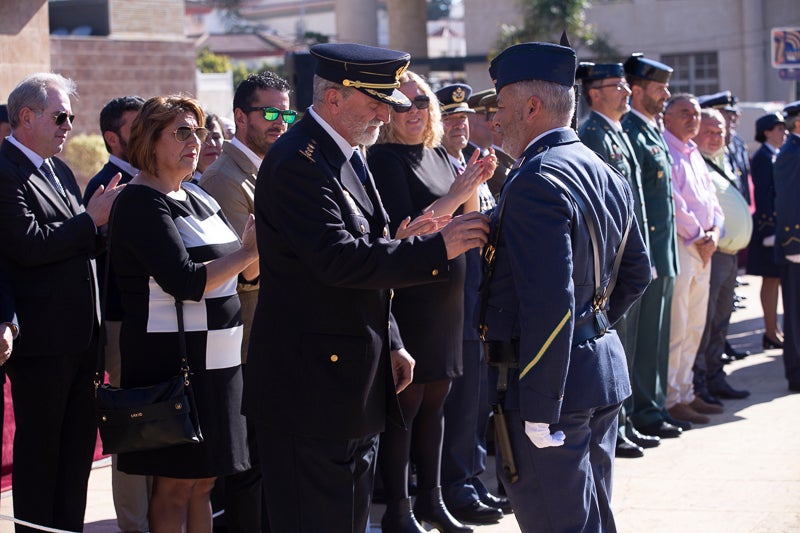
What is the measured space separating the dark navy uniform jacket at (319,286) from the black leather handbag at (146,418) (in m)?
0.32

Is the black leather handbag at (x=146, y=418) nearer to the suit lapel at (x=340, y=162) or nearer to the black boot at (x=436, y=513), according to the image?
the suit lapel at (x=340, y=162)

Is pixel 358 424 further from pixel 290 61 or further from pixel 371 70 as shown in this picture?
pixel 290 61

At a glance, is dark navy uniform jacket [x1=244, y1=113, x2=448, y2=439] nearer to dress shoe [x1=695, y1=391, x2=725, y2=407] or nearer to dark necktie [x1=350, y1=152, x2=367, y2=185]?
dark necktie [x1=350, y1=152, x2=367, y2=185]

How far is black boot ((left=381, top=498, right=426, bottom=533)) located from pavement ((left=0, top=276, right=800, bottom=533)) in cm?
45

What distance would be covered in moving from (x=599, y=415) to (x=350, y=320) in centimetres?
90

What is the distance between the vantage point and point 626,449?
21.6 ft

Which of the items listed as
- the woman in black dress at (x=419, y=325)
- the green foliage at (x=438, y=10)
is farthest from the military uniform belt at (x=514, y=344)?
the green foliage at (x=438, y=10)

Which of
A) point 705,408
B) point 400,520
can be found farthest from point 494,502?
point 705,408

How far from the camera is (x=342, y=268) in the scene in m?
3.43

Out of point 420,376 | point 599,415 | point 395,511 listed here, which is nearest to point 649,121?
point 420,376

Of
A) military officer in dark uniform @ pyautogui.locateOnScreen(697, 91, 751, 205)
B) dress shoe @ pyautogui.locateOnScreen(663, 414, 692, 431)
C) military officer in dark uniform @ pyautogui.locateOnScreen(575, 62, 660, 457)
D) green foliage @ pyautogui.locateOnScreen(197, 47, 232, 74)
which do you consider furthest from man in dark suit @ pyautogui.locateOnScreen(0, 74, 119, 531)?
green foliage @ pyautogui.locateOnScreen(197, 47, 232, 74)

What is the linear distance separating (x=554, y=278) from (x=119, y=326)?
2.44 meters

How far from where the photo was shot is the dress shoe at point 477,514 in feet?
17.6

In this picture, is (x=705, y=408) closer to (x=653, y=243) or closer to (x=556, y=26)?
(x=653, y=243)
